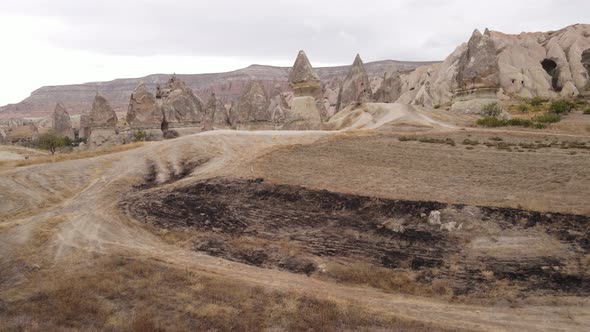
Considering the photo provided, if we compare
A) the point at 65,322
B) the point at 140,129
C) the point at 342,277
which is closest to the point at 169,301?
the point at 65,322

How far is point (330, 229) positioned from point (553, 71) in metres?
48.9

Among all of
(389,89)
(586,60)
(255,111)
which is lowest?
(255,111)

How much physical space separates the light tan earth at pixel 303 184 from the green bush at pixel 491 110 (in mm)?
4689

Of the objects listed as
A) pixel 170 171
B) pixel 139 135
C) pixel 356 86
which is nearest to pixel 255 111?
pixel 356 86

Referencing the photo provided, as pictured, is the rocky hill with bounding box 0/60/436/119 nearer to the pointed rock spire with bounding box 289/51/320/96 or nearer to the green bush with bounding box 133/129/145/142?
the green bush with bounding box 133/129/145/142

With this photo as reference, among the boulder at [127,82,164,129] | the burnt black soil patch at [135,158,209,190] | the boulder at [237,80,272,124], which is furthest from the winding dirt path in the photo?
the boulder at [237,80,272,124]

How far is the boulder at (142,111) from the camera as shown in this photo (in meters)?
30.7

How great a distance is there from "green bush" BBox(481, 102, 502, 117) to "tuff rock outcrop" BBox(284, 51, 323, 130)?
798 cm

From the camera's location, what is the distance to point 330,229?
1025 centimetres

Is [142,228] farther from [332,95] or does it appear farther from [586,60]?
[332,95]

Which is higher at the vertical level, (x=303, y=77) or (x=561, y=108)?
(x=303, y=77)

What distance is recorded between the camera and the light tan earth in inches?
292

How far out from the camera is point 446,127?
720 inches

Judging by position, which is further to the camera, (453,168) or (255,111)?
(255,111)
